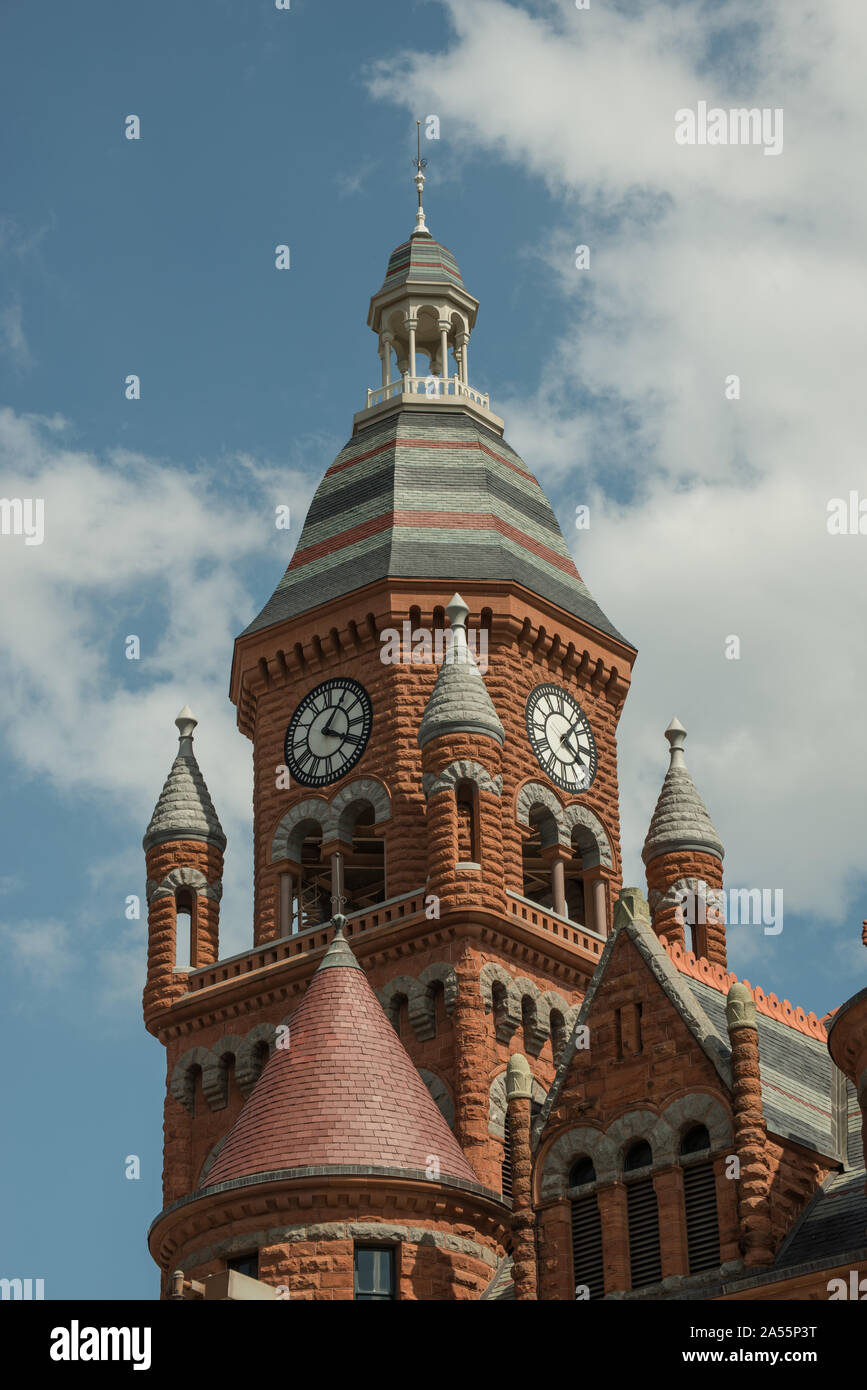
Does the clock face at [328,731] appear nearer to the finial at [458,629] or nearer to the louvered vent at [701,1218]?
the finial at [458,629]

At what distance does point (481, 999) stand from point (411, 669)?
9653mm

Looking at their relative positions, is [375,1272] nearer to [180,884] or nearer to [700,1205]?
[700,1205]

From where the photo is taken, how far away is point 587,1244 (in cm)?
4384

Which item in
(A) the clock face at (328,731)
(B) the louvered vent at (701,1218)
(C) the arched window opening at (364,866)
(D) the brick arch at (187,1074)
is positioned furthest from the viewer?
(A) the clock face at (328,731)

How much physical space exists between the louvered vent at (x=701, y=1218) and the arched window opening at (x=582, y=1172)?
192 centimetres

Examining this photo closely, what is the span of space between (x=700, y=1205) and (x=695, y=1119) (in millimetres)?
1386

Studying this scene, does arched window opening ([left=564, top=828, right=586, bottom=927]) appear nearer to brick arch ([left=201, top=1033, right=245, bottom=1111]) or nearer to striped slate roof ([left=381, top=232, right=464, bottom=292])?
brick arch ([left=201, top=1033, right=245, bottom=1111])

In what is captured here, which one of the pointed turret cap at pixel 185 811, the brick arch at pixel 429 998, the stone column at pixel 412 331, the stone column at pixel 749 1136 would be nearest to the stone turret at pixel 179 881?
the pointed turret cap at pixel 185 811

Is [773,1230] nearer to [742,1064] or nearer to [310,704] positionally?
[742,1064]

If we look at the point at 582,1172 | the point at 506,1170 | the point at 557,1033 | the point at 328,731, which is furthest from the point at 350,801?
the point at 582,1172

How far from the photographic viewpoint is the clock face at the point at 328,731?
6184cm

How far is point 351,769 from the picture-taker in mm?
61438

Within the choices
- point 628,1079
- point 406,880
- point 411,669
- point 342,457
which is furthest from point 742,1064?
point 342,457

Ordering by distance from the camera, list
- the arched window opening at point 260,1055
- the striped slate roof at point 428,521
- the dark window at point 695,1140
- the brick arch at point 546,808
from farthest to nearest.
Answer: the striped slate roof at point 428,521
the brick arch at point 546,808
the arched window opening at point 260,1055
the dark window at point 695,1140
